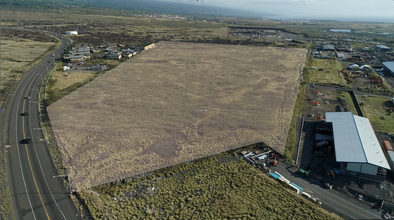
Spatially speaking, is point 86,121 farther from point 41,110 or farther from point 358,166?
point 358,166

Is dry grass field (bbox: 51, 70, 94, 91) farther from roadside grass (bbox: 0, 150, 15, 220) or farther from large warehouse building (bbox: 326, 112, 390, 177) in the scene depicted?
large warehouse building (bbox: 326, 112, 390, 177)

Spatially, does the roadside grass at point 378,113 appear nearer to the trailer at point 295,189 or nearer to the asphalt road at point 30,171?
the trailer at point 295,189

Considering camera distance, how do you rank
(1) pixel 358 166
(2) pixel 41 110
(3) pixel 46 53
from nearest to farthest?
(1) pixel 358 166 → (2) pixel 41 110 → (3) pixel 46 53

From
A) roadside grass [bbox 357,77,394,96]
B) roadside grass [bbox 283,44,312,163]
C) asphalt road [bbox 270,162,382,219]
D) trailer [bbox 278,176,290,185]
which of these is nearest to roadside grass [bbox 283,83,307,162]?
roadside grass [bbox 283,44,312,163]

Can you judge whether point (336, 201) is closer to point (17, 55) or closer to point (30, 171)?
point (30, 171)

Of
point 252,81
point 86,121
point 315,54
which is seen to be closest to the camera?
point 86,121

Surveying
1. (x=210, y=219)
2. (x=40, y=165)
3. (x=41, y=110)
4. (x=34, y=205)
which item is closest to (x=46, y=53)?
(x=41, y=110)

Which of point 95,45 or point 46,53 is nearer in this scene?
point 46,53
